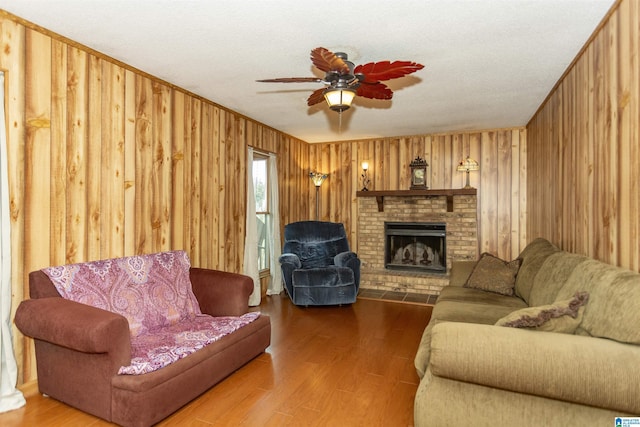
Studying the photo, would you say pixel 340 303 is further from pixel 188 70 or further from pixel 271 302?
pixel 188 70

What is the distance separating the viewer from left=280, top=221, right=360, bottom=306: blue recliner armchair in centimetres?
441

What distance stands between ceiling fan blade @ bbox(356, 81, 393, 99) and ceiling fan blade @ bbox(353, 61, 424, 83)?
0.46 ft

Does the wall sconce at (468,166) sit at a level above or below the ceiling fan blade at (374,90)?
below

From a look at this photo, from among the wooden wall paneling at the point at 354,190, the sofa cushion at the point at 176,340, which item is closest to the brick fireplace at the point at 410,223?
the wooden wall paneling at the point at 354,190

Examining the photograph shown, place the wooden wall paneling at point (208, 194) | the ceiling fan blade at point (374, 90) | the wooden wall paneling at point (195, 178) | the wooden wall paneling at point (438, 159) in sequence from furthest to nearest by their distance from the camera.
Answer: the wooden wall paneling at point (438, 159) < the wooden wall paneling at point (208, 194) < the wooden wall paneling at point (195, 178) < the ceiling fan blade at point (374, 90)

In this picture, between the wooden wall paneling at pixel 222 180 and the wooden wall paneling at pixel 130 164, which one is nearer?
the wooden wall paneling at pixel 130 164

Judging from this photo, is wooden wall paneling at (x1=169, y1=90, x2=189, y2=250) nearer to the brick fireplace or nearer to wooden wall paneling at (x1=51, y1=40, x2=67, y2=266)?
wooden wall paneling at (x1=51, y1=40, x2=67, y2=266)

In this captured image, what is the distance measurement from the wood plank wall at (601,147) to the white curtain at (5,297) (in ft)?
11.9

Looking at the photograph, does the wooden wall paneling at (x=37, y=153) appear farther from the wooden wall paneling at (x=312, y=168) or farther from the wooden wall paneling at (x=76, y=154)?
the wooden wall paneling at (x=312, y=168)

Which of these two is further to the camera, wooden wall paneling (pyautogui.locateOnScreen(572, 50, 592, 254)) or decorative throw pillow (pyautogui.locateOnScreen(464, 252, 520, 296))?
decorative throw pillow (pyautogui.locateOnScreen(464, 252, 520, 296))

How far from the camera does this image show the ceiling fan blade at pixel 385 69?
2.15 meters

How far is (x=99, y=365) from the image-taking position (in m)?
2.00

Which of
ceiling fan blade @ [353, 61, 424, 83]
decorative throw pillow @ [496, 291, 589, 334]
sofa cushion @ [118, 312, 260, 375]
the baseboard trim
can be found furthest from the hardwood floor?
ceiling fan blade @ [353, 61, 424, 83]

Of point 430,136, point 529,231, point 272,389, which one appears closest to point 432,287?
point 529,231
